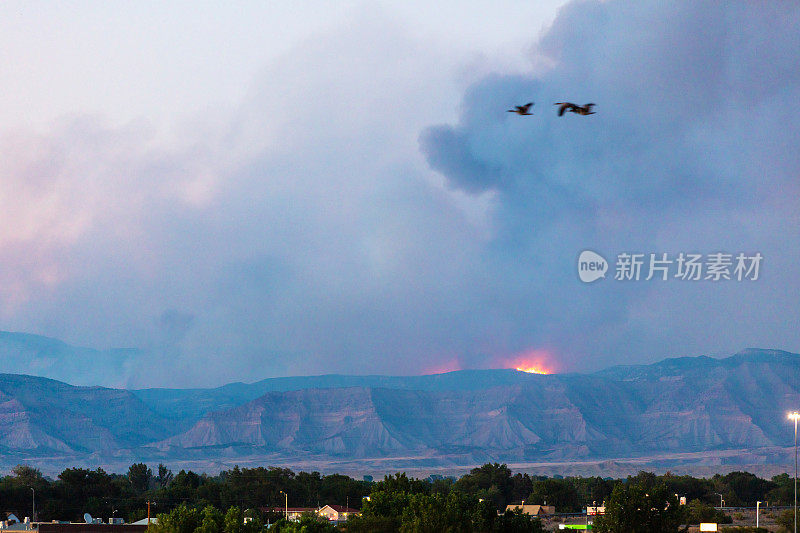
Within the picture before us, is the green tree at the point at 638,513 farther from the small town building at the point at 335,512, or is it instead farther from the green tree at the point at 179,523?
the small town building at the point at 335,512

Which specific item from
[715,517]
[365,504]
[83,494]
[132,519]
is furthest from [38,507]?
[715,517]

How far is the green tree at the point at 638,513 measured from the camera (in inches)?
4099

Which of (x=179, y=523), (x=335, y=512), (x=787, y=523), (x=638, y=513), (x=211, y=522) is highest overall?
(x=638, y=513)

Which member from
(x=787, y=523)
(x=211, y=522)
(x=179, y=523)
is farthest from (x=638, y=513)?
(x=179, y=523)

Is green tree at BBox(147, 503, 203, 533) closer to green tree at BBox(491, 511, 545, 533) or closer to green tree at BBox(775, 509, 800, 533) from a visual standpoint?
green tree at BBox(491, 511, 545, 533)

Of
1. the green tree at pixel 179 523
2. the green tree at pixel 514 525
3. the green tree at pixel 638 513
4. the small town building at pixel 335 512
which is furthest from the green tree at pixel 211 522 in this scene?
the small town building at pixel 335 512

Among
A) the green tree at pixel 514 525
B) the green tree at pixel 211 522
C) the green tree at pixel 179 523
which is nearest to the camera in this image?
the green tree at pixel 211 522

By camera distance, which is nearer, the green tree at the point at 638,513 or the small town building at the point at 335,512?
the green tree at the point at 638,513

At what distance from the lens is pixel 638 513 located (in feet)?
346

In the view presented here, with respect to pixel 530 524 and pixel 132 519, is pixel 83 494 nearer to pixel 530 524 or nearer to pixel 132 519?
pixel 132 519

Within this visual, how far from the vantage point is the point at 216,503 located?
197 metres

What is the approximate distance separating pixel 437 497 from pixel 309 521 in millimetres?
13572

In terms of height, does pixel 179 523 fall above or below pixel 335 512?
above

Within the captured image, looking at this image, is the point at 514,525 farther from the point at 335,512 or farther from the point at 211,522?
the point at 335,512
